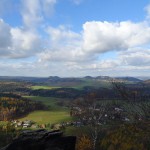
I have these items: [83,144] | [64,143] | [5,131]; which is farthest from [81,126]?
[64,143]

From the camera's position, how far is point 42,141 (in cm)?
3158

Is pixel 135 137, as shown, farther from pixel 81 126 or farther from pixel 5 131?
pixel 5 131

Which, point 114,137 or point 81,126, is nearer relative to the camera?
point 114,137

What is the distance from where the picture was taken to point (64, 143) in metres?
32.9

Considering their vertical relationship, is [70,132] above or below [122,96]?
below

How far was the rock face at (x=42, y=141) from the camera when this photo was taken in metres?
31.1

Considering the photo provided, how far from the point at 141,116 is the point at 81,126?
157 meters

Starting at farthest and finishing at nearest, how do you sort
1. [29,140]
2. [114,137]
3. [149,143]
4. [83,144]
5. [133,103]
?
[114,137]
[149,143]
[83,144]
[29,140]
[133,103]

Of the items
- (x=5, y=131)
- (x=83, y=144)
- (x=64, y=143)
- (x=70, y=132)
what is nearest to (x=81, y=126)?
(x=70, y=132)

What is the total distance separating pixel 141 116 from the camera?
104 feet

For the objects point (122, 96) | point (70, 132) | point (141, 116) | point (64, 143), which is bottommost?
point (70, 132)

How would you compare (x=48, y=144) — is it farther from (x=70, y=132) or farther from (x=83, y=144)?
(x=70, y=132)

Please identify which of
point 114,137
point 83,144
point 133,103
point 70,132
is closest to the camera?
point 133,103

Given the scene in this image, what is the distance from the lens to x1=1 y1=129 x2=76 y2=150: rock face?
3109 centimetres
